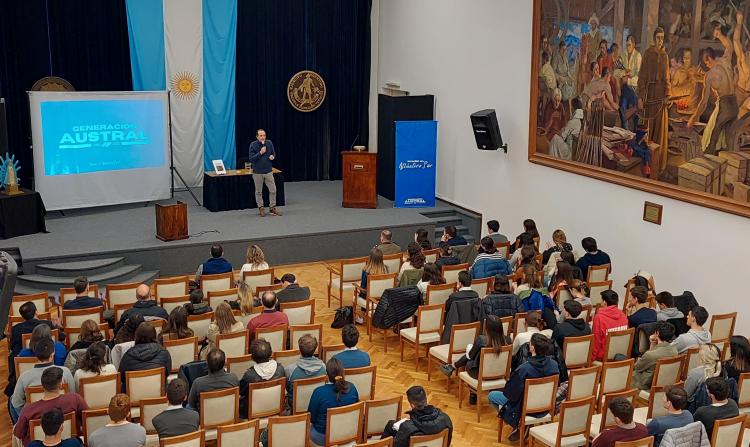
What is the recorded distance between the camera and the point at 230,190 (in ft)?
49.1

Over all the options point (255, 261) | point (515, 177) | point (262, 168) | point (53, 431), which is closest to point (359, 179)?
point (262, 168)

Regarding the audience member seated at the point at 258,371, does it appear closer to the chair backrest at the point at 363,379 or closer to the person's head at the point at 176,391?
the chair backrest at the point at 363,379

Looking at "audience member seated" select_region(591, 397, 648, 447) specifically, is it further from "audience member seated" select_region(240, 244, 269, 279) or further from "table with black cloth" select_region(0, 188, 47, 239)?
"table with black cloth" select_region(0, 188, 47, 239)

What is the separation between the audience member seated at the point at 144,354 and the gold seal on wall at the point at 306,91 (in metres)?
11.5

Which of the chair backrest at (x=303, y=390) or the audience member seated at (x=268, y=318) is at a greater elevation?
the audience member seated at (x=268, y=318)

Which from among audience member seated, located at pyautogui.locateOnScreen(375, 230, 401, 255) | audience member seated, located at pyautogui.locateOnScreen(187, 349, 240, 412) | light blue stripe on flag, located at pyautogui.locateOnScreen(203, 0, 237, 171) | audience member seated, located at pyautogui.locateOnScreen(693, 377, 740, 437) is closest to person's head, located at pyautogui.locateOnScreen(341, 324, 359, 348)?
audience member seated, located at pyautogui.locateOnScreen(187, 349, 240, 412)

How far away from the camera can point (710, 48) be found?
9.66 m

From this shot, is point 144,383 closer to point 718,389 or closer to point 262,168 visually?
point 718,389

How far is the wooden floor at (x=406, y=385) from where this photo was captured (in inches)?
306

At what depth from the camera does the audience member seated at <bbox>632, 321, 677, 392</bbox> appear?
7.46 metres

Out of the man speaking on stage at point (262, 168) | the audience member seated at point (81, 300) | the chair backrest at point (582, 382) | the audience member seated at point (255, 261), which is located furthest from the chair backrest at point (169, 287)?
the chair backrest at point (582, 382)

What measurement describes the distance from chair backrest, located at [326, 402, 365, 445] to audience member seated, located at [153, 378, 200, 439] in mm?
1028

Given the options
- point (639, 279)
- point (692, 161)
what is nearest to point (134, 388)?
point (639, 279)

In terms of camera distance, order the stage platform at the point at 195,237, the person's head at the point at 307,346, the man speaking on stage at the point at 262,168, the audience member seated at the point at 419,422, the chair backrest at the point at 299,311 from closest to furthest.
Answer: the audience member seated at the point at 419,422
the person's head at the point at 307,346
the chair backrest at the point at 299,311
the stage platform at the point at 195,237
the man speaking on stage at the point at 262,168
